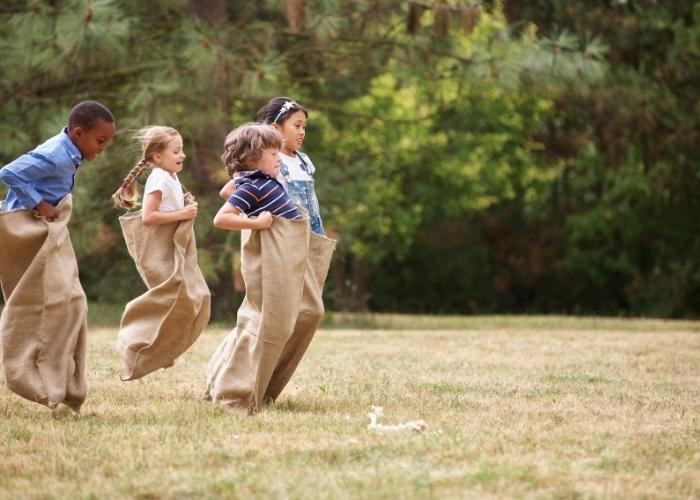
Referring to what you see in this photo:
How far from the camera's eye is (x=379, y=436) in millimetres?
5887

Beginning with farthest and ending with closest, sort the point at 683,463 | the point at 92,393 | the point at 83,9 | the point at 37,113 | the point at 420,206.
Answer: the point at 420,206, the point at 37,113, the point at 83,9, the point at 92,393, the point at 683,463

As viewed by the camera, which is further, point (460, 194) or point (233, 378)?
point (460, 194)

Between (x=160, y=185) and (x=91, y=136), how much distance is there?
20.5 inches

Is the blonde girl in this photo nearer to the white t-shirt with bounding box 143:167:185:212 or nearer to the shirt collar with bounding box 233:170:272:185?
the white t-shirt with bounding box 143:167:185:212

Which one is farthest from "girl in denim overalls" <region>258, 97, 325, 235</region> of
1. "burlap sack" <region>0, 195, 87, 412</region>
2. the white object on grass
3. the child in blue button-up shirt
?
the white object on grass

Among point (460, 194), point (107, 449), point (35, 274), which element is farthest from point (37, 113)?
point (460, 194)

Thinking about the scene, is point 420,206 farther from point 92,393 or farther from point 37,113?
point 92,393

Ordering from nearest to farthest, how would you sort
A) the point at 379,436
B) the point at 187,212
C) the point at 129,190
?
the point at 379,436
the point at 187,212
the point at 129,190

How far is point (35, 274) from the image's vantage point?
6516mm

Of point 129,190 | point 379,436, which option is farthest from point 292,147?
point 379,436

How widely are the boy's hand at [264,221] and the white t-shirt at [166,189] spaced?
0.65 meters

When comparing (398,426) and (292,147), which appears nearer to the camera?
(398,426)

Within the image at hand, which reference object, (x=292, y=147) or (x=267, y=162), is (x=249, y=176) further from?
(x=292, y=147)

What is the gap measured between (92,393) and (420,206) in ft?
62.3
